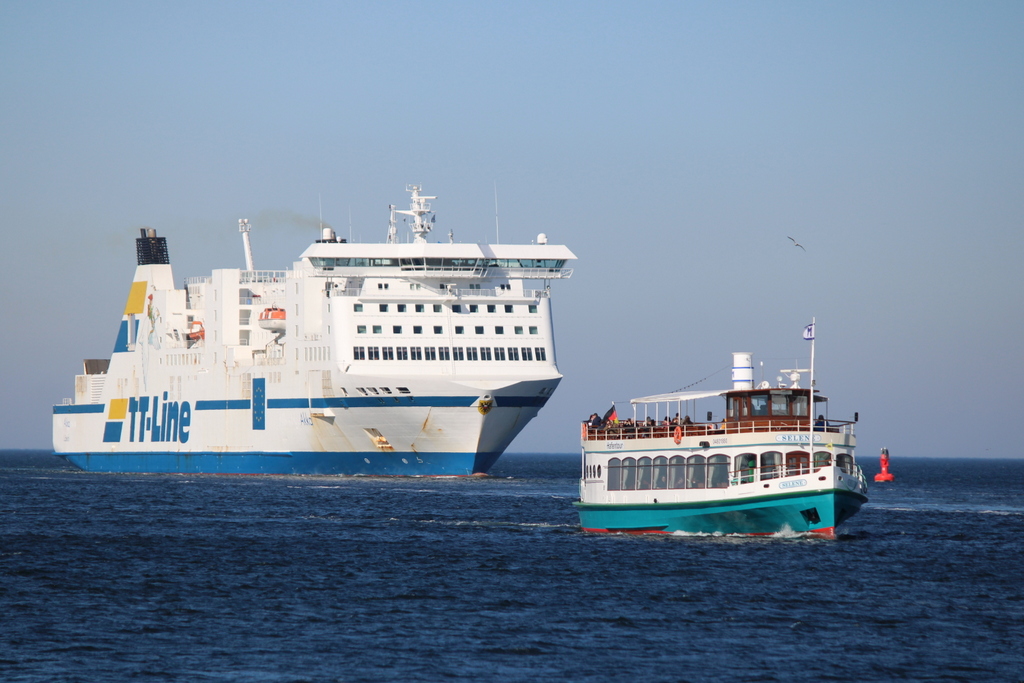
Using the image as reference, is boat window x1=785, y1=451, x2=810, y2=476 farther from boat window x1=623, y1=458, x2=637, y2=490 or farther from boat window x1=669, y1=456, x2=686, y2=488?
boat window x1=623, y1=458, x2=637, y2=490

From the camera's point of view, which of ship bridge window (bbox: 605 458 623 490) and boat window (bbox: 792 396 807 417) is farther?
ship bridge window (bbox: 605 458 623 490)

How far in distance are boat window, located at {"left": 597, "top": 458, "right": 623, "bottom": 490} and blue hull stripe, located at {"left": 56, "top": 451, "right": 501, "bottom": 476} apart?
28648 millimetres

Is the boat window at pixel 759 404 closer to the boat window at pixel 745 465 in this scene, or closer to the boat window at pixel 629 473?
the boat window at pixel 745 465

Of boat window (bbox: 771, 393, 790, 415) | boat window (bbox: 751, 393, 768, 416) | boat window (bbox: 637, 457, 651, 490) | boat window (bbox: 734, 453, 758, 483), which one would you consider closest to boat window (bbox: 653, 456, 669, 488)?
boat window (bbox: 637, 457, 651, 490)

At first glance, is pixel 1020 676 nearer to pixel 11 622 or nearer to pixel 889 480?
pixel 11 622

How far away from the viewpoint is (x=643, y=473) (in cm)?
3775

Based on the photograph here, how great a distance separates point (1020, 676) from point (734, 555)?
12817 mm

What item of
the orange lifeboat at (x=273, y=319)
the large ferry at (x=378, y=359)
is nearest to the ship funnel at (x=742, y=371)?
the large ferry at (x=378, y=359)

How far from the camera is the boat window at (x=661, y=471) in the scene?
37000 millimetres

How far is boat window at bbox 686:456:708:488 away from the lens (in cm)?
3616

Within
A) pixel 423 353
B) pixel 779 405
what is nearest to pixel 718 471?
pixel 779 405

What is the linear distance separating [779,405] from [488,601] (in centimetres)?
1149

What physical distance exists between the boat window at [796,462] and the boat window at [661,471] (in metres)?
3.49

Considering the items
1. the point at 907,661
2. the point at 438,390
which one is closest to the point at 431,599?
the point at 907,661
